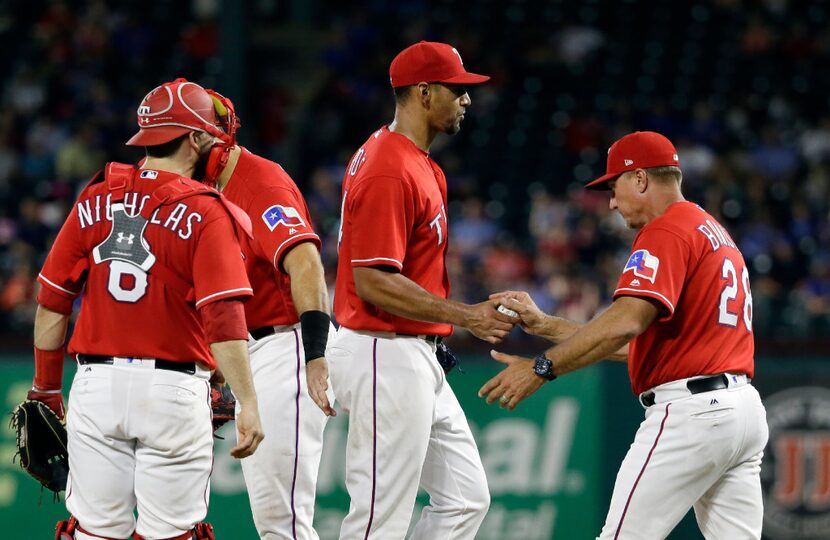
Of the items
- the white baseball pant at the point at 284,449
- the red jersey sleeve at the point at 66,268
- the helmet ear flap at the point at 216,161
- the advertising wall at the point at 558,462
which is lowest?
the advertising wall at the point at 558,462

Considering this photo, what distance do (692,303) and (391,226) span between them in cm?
123

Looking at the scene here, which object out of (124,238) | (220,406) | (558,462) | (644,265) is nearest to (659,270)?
(644,265)

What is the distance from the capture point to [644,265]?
4.67 metres

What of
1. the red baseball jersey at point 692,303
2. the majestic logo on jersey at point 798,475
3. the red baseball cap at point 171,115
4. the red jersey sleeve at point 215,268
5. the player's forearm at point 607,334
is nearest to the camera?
the red jersey sleeve at point 215,268

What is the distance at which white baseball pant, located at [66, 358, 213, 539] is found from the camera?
13.9ft

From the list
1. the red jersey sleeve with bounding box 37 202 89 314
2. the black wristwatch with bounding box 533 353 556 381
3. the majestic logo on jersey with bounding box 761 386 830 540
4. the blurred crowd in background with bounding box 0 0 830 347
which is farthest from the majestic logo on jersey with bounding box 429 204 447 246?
the blurred crowd in background with bounding box 0 0 830 347

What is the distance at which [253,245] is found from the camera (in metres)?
5.06

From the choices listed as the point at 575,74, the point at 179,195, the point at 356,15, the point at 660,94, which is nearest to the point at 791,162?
the point at 660,94

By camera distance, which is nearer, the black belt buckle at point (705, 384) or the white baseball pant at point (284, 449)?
the black belt buckle at point (705, 384)

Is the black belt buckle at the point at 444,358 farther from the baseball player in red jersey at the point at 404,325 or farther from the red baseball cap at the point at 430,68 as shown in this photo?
the red baseball cap at the point at 430,68

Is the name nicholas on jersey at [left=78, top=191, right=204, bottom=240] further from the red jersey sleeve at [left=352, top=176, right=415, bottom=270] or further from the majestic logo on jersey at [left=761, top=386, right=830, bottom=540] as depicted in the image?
the majestic logo on jersey at [left=761, top=386, right=830, bottom=540]

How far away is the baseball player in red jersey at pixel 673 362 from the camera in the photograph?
4.66 m

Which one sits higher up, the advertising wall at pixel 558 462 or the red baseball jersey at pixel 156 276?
the red baseball jersey at pixel 156 276

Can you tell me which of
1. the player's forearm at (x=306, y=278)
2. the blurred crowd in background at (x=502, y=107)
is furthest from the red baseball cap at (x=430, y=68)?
the blurred crowd in background at (x=502, y=107)
